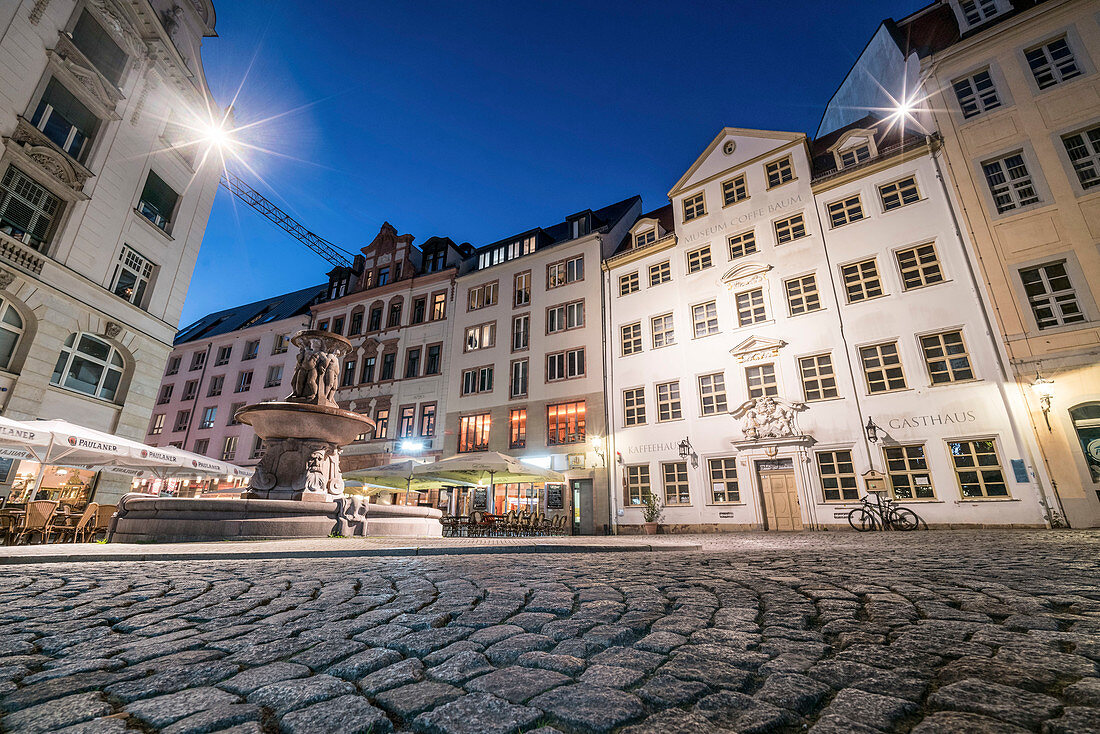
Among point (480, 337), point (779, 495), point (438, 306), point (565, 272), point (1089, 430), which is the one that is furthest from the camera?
point (438, 306)

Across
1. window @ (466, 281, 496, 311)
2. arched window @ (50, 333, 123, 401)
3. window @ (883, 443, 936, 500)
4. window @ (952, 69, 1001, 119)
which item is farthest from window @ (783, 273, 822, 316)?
arched window @ (50, 333, 123, 401)

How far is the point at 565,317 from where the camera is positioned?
26.0 meters

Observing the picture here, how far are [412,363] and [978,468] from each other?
27.4 meters

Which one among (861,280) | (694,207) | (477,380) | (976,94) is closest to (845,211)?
(861,280)

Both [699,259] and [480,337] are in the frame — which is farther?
[480,337]

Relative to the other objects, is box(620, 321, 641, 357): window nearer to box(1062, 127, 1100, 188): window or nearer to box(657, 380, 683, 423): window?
box(657, 380, 683, 423): window

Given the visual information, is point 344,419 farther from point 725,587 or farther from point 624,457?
point 624,457

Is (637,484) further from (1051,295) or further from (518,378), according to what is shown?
(1051,295)

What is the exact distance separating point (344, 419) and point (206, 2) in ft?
80.7

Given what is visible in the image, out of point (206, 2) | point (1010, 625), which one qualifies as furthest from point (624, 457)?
point (206, 2)

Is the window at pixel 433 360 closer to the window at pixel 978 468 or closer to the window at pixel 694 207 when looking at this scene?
the window at pixel 694 207

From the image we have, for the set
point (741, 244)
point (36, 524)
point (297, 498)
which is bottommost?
point (36, 524)

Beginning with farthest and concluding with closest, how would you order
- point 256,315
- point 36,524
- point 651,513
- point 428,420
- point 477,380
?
point 256,315 → point 428,420 → point 477,380 → point 651,513 → point 36,524

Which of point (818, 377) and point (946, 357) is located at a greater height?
point (946, 357)
